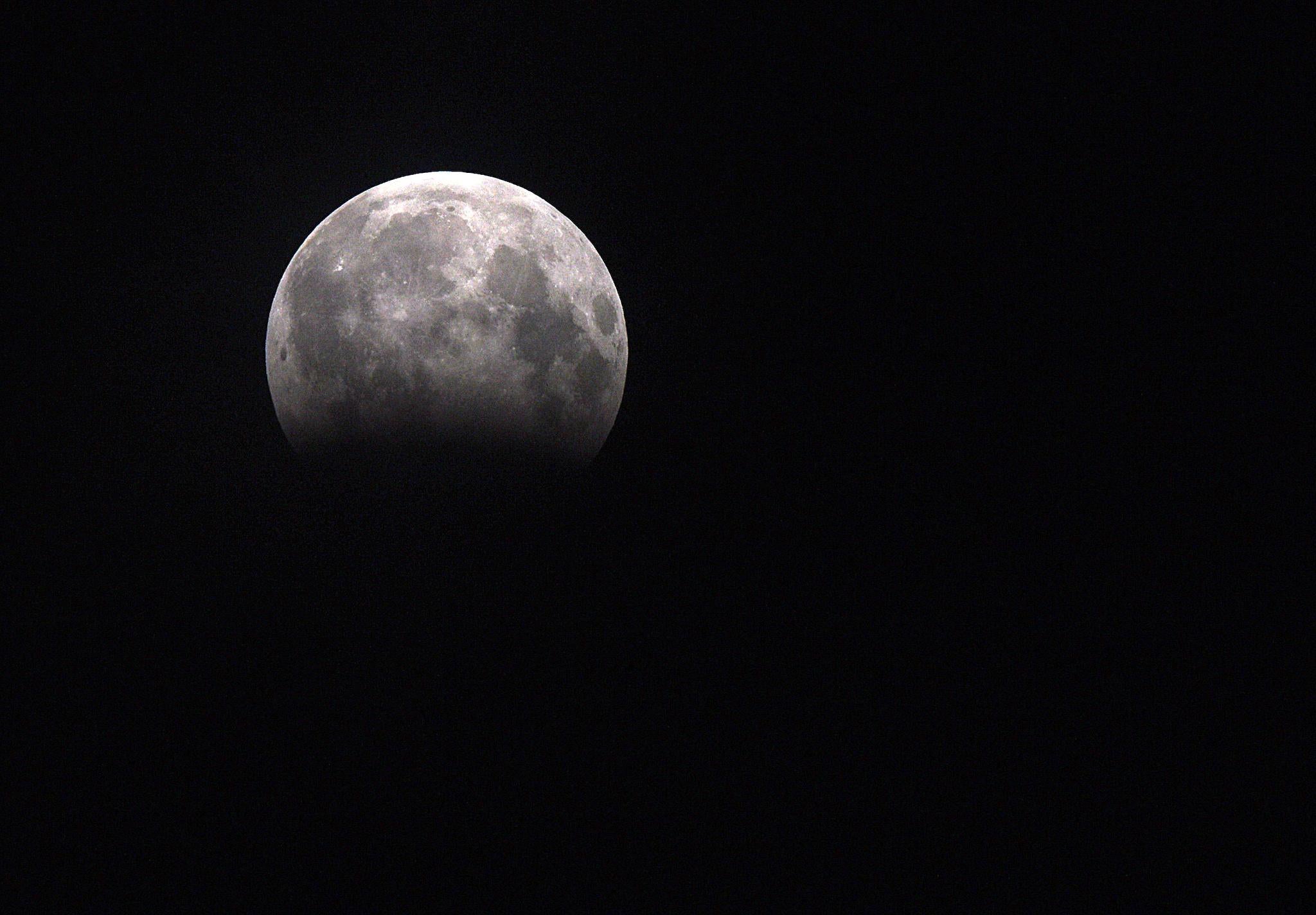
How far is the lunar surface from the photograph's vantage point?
5.10m

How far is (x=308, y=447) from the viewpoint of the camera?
553cm

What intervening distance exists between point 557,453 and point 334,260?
1.35 metres

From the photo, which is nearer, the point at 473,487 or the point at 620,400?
the point at 473,487

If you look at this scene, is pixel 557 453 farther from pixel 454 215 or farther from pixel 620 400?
pixel 454 215

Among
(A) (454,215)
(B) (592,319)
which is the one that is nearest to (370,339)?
(A) (454,215)

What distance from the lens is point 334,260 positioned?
5.30 meters

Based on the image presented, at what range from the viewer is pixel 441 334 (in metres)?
5.08

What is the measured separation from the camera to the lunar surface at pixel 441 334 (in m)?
5.10

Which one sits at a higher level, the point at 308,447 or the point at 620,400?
the point at 620,400

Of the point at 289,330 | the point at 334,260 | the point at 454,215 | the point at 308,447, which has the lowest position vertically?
the point at 308,447

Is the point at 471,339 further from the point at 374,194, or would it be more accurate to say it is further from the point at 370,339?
the point at 374,194

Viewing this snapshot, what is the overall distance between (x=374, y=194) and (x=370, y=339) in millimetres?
906

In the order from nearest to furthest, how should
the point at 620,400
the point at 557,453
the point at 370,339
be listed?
the point at 370,339 < the point at 557,453 < the point at 620,400

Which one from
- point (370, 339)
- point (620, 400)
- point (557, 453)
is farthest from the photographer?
point (620, 400)
